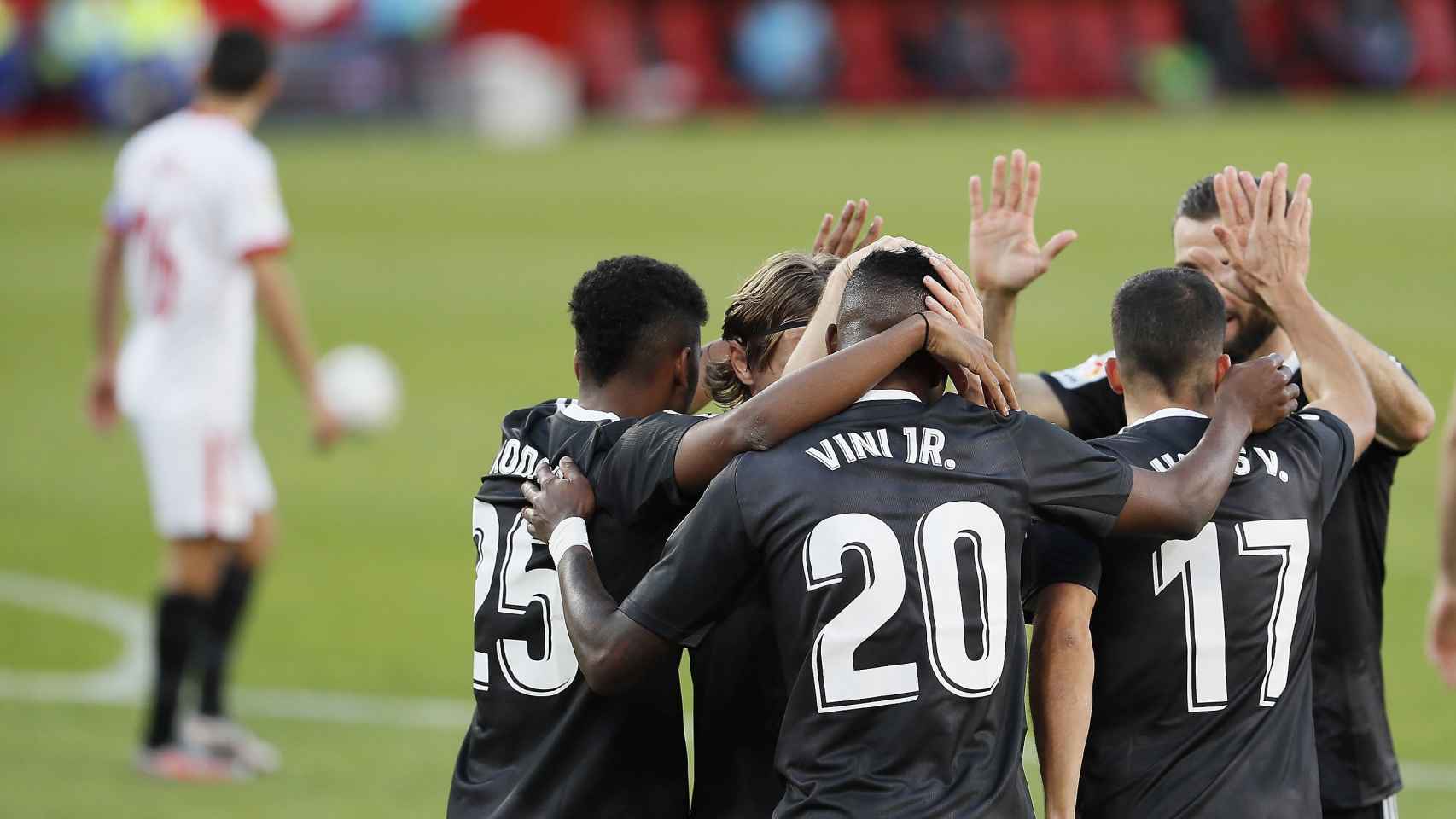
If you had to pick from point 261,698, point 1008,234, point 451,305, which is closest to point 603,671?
point 1008,234

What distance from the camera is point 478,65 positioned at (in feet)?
113

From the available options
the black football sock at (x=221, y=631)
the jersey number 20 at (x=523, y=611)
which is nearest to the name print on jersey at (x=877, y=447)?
the jersey number 20 at (x=523, y=611)

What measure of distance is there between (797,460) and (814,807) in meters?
0.59

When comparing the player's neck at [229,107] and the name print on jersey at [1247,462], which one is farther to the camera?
the player's neck at [229,107]

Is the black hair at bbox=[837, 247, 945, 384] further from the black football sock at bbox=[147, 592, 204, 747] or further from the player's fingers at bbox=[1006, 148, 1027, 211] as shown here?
the black football sock at bbox=[147, 592, 204, 747]

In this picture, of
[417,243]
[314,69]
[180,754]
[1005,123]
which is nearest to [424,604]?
[180,754]

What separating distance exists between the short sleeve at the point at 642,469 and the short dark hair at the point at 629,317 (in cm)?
19

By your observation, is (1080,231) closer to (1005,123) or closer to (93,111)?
(1005,123)

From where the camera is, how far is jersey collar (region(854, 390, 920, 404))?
3367mm

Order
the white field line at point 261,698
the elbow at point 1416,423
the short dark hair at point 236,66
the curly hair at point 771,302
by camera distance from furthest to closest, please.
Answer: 1. the white field line at point 261,698
2. the short dark hair at point 236,66
3. the elbow at point 1416,423
4. the curly hair at point 771,302

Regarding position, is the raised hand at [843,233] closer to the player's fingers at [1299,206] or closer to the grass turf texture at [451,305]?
the player's fingers at [1299,206]

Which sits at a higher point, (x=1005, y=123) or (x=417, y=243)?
(x=1005, y=123)

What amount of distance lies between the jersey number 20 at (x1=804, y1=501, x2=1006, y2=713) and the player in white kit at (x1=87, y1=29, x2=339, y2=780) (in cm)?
415

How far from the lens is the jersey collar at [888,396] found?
11.0ft
